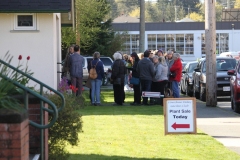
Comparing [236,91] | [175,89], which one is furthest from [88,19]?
[236,91]

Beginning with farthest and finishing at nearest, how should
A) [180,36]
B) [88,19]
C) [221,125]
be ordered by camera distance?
1. [180,36]
2. [88,19]
3. [221,125]

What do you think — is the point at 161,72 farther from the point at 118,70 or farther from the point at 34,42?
the point at 34,42

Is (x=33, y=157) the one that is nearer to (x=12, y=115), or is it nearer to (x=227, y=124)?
(x=12, y=115)

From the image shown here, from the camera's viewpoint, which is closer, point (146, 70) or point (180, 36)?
point (146, 70)

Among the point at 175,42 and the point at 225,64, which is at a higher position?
the point at 175,42

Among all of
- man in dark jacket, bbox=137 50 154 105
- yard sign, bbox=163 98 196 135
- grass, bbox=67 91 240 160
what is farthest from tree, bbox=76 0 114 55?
yard sign, bbox=163 98 196 135

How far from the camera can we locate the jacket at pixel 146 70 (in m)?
20.9

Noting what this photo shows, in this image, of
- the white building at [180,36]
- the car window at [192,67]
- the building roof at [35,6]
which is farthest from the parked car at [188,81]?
the white building at [180,36]

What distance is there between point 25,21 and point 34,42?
0.64 meters

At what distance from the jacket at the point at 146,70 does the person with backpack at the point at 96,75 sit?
1.31 meters

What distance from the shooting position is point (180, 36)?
241ft

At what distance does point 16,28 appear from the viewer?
1770 cm

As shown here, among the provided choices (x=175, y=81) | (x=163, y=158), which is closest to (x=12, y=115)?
(x=163, y=158)

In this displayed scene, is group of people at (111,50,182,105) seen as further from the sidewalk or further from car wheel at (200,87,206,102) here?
car wheel at (200,87,206,102)
